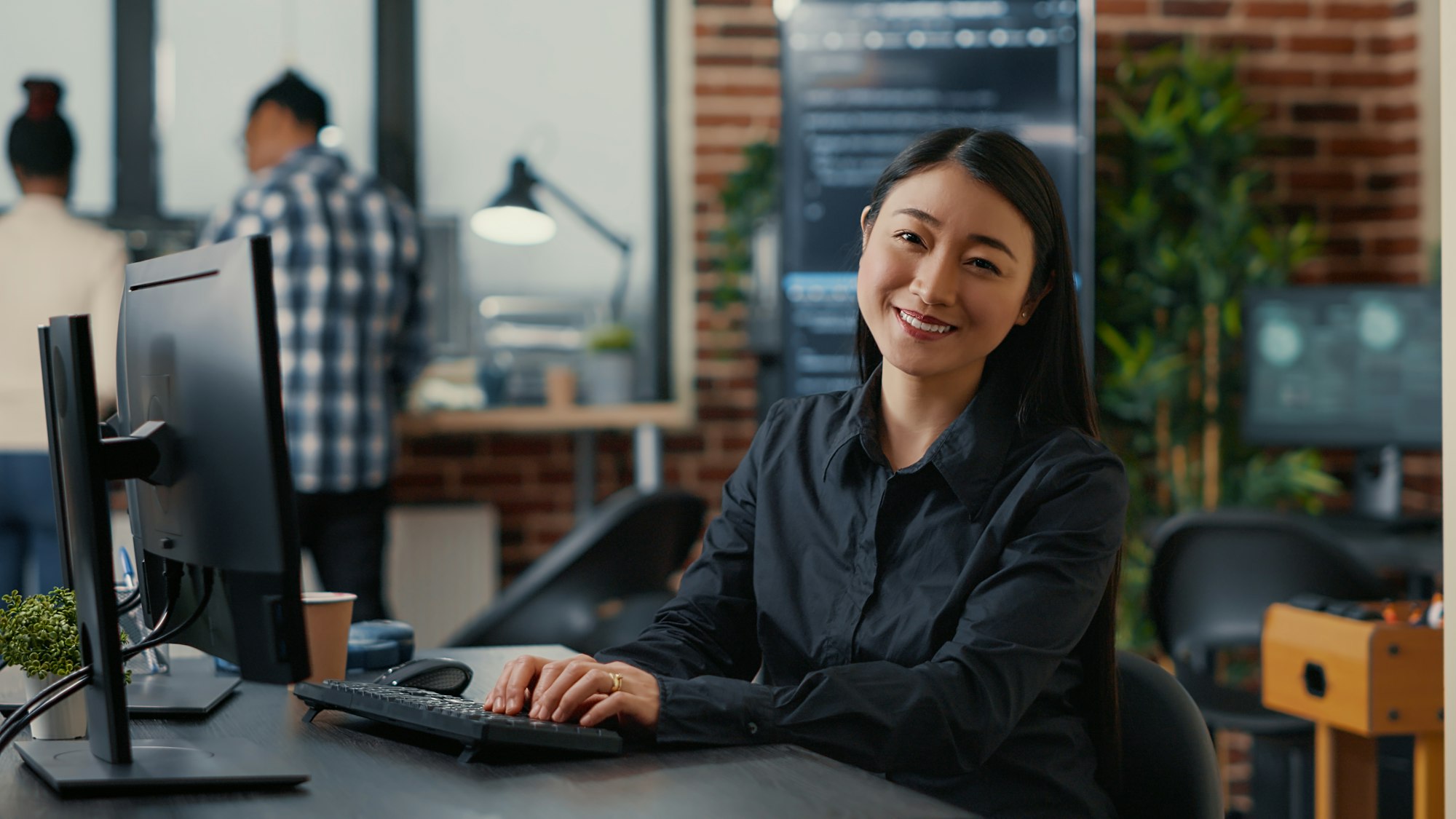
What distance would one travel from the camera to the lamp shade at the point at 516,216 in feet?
12.4

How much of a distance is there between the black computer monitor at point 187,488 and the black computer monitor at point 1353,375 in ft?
9.86

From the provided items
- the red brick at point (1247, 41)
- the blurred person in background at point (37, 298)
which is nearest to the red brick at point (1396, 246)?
the red brick at point (1247, 41)

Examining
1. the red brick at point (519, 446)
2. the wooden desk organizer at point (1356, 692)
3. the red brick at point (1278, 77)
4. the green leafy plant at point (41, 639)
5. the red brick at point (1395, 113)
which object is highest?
the red brick at point (1278, 77)

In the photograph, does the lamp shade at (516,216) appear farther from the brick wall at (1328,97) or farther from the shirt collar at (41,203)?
the brick wall at (1328,97)

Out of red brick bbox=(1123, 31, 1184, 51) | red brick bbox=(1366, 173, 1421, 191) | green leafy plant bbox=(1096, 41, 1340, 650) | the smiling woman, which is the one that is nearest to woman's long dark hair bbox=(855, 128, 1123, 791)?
the smiling woman

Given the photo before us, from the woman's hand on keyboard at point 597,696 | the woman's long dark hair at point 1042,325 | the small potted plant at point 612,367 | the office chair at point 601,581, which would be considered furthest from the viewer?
the small potted plant at point 612,367

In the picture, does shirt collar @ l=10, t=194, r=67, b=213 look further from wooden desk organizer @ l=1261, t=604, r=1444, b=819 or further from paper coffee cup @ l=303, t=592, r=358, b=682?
wooden desk organizer @ l=1261, t=604, r=1444, b=819

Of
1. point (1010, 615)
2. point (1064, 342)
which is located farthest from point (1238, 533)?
point (1010, 615)

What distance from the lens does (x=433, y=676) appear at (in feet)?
4.36

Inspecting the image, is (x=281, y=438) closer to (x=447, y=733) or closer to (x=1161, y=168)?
(x=447, y=733)

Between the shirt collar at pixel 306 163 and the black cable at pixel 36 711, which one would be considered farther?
the shirt collar at pixel 306 163

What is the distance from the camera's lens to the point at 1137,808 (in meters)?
1.34

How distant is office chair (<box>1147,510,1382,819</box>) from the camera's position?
8.85ft

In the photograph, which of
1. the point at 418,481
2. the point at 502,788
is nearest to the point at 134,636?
the point at 502,788
